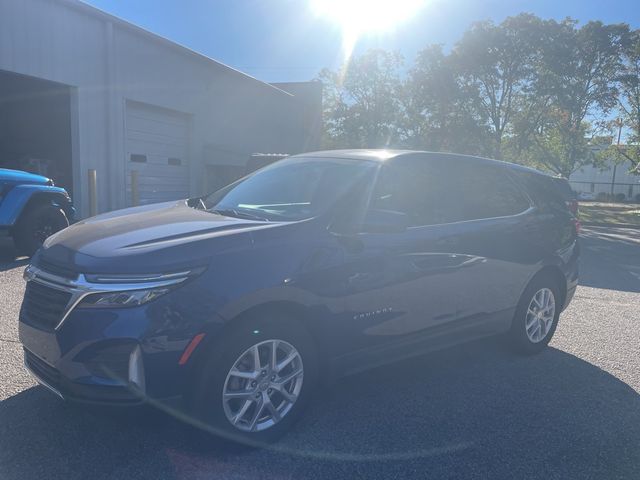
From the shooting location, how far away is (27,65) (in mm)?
11414

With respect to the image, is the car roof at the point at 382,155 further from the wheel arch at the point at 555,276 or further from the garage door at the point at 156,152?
the garage door at the point at 156,152

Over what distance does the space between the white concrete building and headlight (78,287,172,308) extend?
1041 centimetres

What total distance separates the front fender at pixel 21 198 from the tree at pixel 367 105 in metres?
27.7

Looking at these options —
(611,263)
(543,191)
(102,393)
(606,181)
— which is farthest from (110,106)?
(606,181)

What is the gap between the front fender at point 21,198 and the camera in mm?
7854

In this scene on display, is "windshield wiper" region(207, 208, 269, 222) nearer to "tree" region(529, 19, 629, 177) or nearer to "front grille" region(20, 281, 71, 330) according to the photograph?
"front grille" region(20, 281, 71, 330)

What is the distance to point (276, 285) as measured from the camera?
9.91 feet

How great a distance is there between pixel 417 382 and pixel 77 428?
2.40m

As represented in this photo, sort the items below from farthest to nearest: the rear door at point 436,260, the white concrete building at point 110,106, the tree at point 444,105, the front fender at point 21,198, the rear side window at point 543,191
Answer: the tree at point 444,105 < the white concrete building at point 110,106 < the front fender at point 21,198 < the rear side window at point 543,191 < the rear door at point 436,260

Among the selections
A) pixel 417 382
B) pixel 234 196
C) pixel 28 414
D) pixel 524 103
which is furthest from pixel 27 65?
pixel 524 103

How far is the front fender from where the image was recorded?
785cm

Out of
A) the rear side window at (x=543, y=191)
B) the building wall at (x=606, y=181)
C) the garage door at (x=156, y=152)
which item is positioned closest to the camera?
the rear side window at (x=543, y=191)

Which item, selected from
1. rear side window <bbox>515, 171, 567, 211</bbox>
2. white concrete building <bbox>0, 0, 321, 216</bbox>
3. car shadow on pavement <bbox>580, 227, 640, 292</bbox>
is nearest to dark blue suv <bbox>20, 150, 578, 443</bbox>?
rear side window <bbox>515, 171, 567, 211</bbox>

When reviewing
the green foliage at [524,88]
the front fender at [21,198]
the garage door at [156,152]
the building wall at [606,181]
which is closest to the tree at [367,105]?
the green foliage at [524,88]
